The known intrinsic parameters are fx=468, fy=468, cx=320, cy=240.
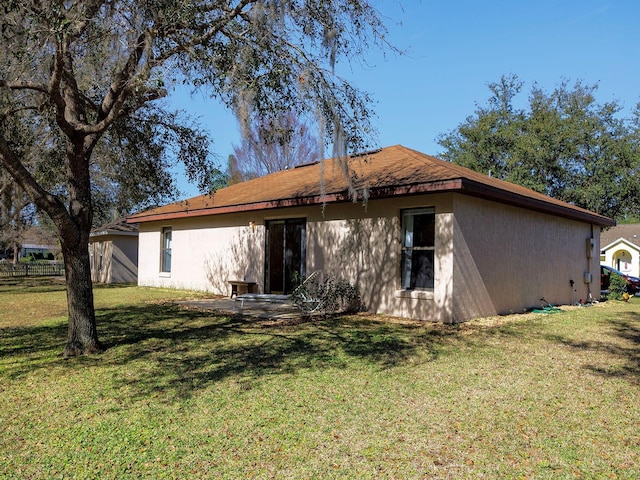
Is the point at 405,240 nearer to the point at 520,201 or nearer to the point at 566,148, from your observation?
the point at 520,201

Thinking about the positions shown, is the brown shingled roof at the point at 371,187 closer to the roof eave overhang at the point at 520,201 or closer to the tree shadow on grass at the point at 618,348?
the roof eave overhang at the point at 520,201

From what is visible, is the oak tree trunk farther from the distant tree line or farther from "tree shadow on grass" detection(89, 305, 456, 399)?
the distant tree line

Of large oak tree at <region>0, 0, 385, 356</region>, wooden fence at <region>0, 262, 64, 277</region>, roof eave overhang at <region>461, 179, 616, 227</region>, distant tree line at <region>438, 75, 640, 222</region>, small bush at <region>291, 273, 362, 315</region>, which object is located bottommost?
→ wooden fence at <region>0, 262, 64, 277</region>

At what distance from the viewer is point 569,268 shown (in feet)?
45.2

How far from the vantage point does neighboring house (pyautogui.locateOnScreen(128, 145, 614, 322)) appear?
30.2ft

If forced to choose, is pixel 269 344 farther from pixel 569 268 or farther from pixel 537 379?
pixel 569 268

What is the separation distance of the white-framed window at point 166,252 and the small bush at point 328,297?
8.10 metres

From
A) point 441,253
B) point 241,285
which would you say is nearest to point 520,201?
point 441,253

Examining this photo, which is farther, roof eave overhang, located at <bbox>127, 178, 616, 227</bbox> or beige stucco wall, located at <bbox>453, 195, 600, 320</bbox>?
beige stucco wall, located at <bbox>453, 195, 600, 320</bbox>

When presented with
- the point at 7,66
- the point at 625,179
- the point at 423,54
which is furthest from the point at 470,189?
the point at 625,179

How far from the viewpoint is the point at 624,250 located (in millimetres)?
35219

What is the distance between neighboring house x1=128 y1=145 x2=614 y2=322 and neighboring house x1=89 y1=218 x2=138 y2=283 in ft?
21.5

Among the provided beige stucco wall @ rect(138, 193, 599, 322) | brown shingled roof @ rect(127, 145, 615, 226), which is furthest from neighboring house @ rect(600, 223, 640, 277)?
beige stucco wall @ rect(138, 193, 599, 322)

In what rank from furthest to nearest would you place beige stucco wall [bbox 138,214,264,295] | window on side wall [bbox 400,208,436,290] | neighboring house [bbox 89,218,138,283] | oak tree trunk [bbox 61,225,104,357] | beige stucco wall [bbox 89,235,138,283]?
beige stucco wall [bbox 89,235,138,283], neighboring house [bbox 89,218,138,283], beige stucco wall [bbox 138,214,264,295], window on side wall [bbox 400,208,436,290], oak tree trunk [bbox 61,225,104,357]
